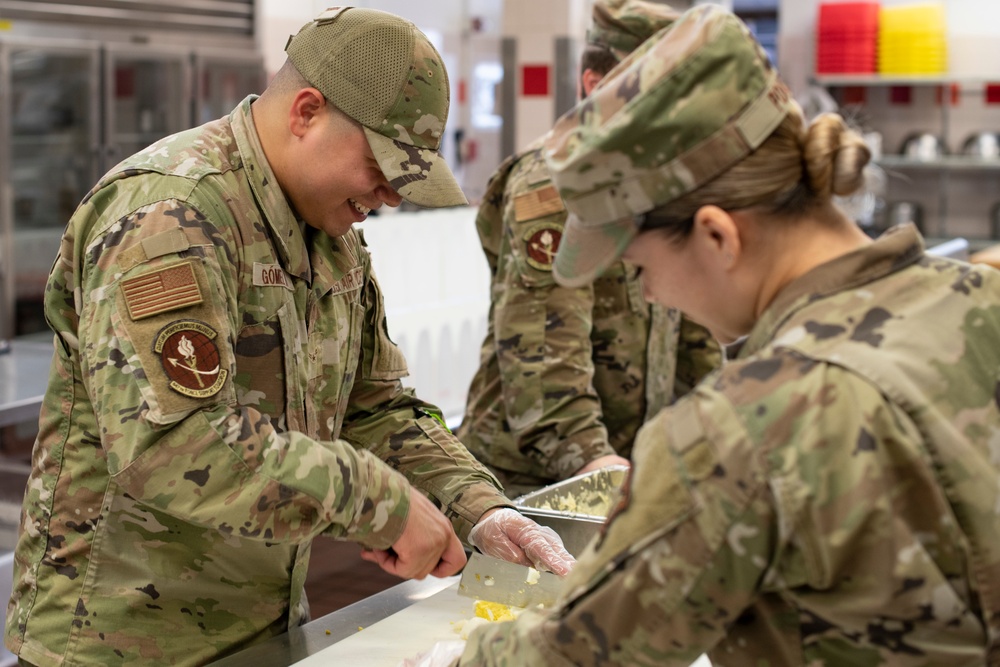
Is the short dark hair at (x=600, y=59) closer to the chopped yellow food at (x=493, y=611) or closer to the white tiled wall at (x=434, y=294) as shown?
the chopped yellow food at (x=493, y=611)

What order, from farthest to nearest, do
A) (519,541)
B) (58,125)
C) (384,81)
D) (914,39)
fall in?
(914,39) → (58,125) → (519,541) → (384,81)

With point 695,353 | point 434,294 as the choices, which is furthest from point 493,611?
point 434,294

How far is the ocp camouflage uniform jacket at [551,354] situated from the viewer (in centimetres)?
258

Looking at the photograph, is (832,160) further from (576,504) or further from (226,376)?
(576,504)

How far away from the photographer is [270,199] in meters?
1.76

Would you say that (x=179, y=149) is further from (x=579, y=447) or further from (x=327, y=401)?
(x=579, y=447)

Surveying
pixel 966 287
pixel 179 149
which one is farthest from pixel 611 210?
pixel 179 149

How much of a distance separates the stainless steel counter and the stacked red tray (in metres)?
6.54

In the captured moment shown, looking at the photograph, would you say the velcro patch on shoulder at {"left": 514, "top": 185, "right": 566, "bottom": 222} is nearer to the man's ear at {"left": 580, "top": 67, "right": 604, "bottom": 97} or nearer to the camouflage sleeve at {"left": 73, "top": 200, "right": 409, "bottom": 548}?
the man's ear at {"left": 580, "top": 67, "right": 604, "bottom": 97}

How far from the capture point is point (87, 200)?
65.0 inches

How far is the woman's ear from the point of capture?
1.12m

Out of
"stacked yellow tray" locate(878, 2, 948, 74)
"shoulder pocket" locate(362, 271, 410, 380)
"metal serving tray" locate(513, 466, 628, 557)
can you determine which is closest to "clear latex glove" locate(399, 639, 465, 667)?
"metal serving tray" locate(513, 466, 628, 557)

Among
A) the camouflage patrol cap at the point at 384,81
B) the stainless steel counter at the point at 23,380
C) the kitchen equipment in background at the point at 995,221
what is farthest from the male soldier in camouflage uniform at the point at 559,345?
the kitchen equipment in background at the point at 995,221

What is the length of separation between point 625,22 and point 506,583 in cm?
123
